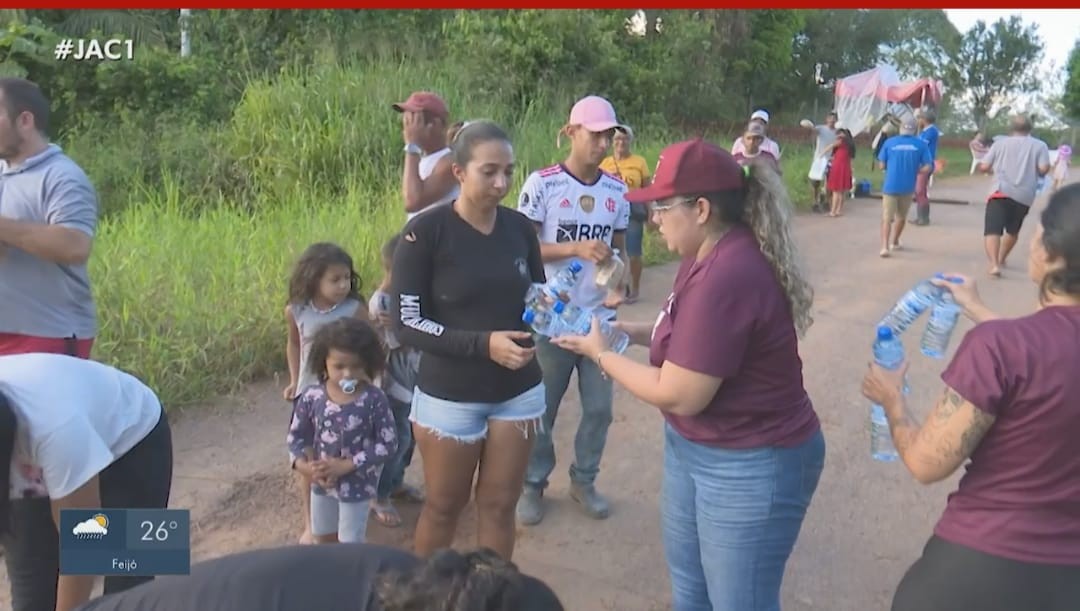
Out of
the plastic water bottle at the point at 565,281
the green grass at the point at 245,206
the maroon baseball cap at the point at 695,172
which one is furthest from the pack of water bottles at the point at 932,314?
the green grass at the point at 245,206

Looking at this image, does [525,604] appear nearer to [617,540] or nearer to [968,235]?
[617,540]

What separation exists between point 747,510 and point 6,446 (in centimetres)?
190

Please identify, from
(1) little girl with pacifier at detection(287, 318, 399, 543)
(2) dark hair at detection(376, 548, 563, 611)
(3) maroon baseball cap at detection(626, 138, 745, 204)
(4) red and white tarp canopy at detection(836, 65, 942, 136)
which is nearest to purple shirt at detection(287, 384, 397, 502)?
(1) little girl with pacifier at detection(287, 318, 399, 543)

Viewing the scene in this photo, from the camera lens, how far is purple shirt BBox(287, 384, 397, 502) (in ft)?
10.9

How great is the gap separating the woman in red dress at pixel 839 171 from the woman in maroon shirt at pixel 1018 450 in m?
12.8

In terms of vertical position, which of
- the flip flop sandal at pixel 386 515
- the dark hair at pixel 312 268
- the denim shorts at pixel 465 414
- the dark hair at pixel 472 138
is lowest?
the flip flop sandal at pixel 386 515

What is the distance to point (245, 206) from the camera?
391 inches

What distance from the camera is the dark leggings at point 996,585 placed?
198cm

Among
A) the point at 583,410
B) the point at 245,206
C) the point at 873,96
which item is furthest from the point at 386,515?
the point at 873,96

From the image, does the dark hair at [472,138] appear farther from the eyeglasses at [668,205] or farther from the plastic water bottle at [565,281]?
the eyeglasses at [668,205]

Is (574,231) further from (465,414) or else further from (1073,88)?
(1073,88)

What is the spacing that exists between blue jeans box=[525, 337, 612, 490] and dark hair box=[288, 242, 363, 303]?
958mm

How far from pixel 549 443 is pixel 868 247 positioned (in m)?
8.35

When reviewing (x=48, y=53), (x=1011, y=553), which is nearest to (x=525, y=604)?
(x=1011, y=553)
